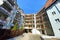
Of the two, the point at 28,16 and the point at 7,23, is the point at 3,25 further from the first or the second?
the point at 28,16

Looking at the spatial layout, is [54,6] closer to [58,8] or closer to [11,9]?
[58,8]

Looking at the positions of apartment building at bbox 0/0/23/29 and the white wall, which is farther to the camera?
the white wall

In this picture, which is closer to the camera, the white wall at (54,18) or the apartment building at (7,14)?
the apartment building at (7,14)

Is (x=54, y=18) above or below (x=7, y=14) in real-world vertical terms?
below

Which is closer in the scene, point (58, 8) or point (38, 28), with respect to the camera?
point (58, 8)

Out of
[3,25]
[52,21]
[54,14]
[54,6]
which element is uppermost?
[54,6]

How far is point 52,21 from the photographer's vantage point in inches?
961

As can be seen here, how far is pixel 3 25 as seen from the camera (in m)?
21.0

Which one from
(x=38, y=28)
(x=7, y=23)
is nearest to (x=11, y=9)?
(x=7, y=23)

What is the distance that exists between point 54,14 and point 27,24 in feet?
58.5

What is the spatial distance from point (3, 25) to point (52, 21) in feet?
38.9

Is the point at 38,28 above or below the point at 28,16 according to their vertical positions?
below

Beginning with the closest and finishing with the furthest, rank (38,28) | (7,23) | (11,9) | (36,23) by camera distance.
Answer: (7,23), (11,9), (38,28), (36,23)

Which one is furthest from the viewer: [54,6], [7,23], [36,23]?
[36,23]
